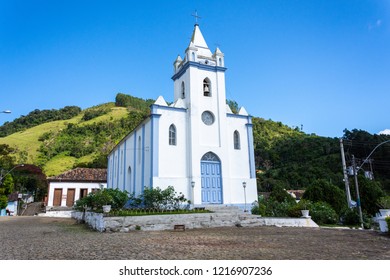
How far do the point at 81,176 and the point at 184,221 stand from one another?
27.6 metres

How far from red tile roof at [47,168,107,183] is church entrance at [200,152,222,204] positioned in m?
22.5

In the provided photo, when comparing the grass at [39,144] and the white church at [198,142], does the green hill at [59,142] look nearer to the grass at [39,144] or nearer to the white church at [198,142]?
the grass at [39,144]

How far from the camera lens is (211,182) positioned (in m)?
18.6

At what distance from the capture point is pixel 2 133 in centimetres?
8681

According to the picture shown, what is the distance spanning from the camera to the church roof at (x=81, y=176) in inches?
1385

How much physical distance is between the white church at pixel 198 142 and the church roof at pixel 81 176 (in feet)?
55.3

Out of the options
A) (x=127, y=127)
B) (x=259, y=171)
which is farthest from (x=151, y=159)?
(x=127, y=127)

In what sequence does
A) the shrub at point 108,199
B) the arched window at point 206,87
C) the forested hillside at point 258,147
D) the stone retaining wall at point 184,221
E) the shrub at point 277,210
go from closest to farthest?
1. the stone retaining wall at point 184,221
2. the shrub at point 108,199
3. the shrub at point 277,210
4. the arched window at point 206,87
5. the forested hillside at point 258,147

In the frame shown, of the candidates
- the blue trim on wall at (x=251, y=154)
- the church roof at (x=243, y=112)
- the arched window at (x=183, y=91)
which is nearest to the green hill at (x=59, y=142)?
the arched window at (x=183, y=91)

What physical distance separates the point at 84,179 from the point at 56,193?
3.54 metres

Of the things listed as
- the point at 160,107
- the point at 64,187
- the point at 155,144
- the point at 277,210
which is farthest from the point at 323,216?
the point at 64,187

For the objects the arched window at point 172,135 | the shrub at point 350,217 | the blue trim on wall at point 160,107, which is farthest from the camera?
the arched window at point 172,135

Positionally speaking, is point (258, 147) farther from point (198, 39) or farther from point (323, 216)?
point (323, 216)

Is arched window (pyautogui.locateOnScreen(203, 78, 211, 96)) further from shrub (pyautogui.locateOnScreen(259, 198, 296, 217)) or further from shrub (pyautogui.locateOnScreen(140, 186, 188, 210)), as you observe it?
shrub (pyautogui.locateOnScreen(259, 198, 296, 217))
